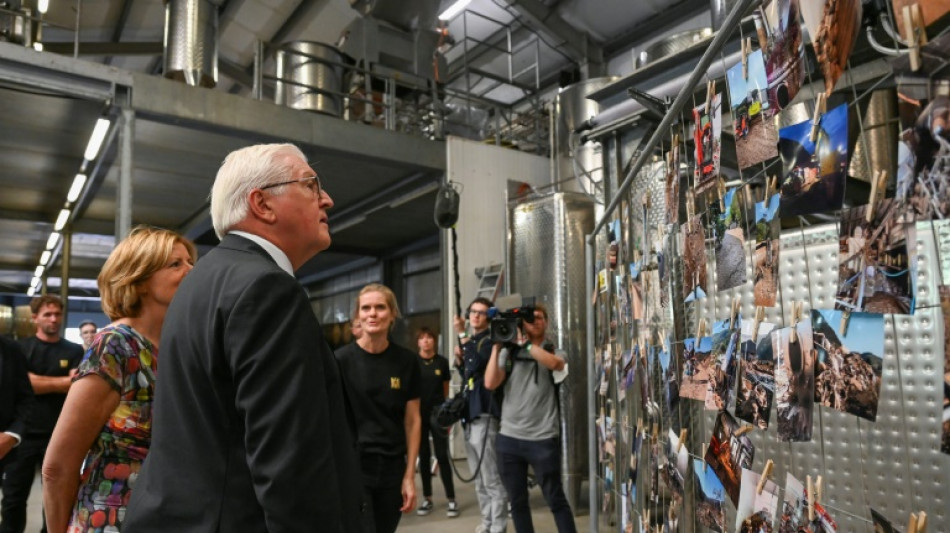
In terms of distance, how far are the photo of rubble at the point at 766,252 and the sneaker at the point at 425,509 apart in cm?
492

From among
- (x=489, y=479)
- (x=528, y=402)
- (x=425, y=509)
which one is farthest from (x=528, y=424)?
(x=425, y=509)

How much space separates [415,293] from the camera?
14.4 metres

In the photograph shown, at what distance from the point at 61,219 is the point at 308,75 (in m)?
6.30

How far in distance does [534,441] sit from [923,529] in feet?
9.50

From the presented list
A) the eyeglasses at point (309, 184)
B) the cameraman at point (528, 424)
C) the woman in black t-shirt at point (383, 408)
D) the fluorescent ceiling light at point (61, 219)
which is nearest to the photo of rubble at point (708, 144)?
the eyeglasses at point (309, 184)

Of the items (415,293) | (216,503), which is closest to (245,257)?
(216,503)

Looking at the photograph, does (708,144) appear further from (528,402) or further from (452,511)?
(452,511)

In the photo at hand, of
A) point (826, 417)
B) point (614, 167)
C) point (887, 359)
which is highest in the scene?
point (614, 167)

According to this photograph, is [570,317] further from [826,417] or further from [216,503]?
[216,503]

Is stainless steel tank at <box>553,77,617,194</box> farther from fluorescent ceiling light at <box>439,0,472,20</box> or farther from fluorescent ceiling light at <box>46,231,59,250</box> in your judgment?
fluorescent ceiling light at <box>46,231,59,250</box>

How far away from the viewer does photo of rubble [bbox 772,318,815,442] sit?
1.07 m

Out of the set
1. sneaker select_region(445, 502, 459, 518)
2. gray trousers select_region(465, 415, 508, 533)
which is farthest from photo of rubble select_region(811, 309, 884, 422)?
sneaker select_region(445, 502, 459, 518)

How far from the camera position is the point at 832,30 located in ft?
3.26

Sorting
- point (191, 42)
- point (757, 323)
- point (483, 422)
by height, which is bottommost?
point (483, 422)
